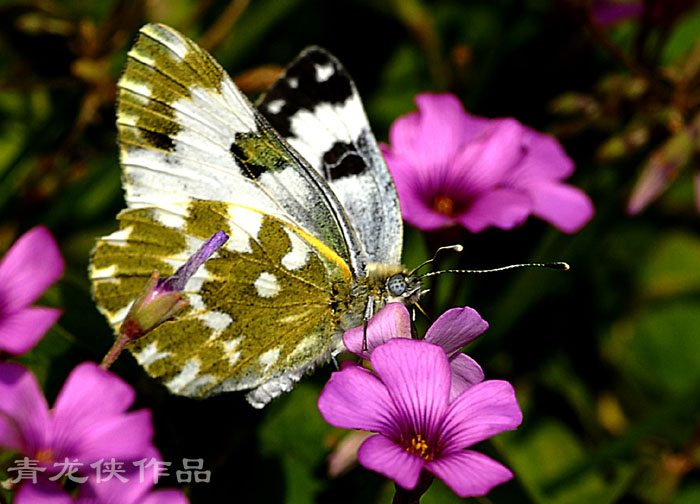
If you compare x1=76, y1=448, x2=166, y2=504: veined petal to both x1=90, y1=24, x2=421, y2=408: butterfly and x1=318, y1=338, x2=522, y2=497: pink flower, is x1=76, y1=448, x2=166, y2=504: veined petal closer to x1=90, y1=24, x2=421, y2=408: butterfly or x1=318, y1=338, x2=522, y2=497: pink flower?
x1=318, y1=338, x2=522, y2=497: pink flower

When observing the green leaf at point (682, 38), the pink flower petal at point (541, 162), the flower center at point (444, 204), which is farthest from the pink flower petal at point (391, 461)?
the green leaf at point (682, 38)

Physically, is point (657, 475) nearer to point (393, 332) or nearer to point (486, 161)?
point (486, 161)

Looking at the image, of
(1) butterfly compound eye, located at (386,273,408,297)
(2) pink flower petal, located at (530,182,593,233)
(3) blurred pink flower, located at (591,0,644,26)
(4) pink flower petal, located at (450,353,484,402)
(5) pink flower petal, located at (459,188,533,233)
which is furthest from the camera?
(3) blurred pink flower, located at (591,0,644,26)

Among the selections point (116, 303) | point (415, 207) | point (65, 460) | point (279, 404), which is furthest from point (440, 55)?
point (65, 460)

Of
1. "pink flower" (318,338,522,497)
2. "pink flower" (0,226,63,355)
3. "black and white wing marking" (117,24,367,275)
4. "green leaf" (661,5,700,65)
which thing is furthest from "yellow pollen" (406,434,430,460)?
"green leaf" (661,5,700,65)

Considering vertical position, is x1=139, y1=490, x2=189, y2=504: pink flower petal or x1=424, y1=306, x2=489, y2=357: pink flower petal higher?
x1=139, y1=490, x2=189, y2=504: pink flower petal

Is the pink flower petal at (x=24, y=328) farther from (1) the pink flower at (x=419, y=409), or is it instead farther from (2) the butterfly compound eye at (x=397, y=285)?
(2) the butterfly compound eye at (x=397, y=285)

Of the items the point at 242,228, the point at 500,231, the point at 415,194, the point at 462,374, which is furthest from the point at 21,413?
the point at 500,231
